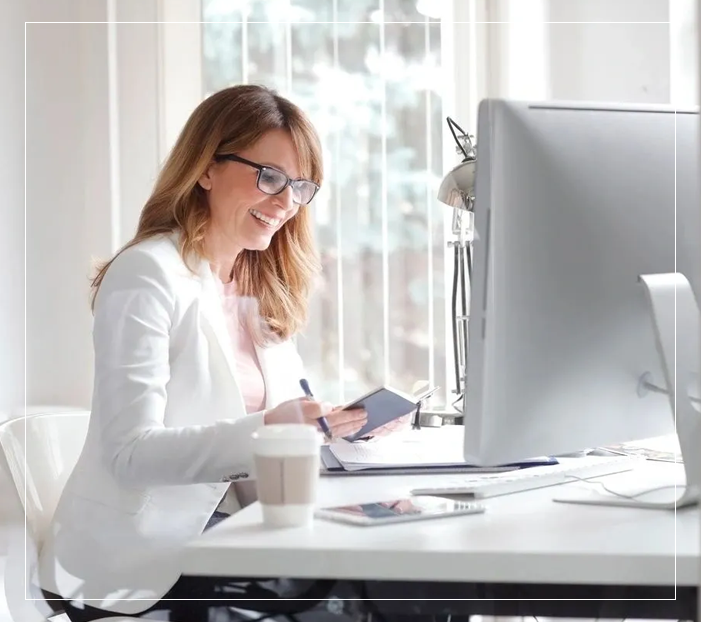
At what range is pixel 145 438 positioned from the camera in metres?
1.03

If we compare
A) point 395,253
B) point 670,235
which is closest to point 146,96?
point 395,253

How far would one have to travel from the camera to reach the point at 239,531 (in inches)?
28.5

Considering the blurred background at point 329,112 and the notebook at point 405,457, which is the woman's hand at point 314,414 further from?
the blurred background at point 329,112

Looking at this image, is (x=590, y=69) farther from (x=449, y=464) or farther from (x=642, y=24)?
(x=449, y=464)

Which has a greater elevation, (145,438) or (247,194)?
(247,194)

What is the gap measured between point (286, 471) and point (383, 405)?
1.06ft

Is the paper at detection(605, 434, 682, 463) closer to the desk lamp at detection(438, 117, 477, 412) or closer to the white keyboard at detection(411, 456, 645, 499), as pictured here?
the white keyboard at detection(411, 456, 645, 499)

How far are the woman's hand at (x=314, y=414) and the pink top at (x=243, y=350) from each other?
13.7 inches

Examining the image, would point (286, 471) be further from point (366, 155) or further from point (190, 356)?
point (366, 155)

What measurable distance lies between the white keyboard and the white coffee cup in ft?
0.64

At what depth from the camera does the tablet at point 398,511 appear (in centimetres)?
75

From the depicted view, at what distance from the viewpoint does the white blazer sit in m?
1.04

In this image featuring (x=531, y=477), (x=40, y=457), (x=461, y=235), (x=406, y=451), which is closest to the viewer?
(x=531, y=477)

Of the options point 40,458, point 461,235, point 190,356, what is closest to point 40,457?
point 40,458
